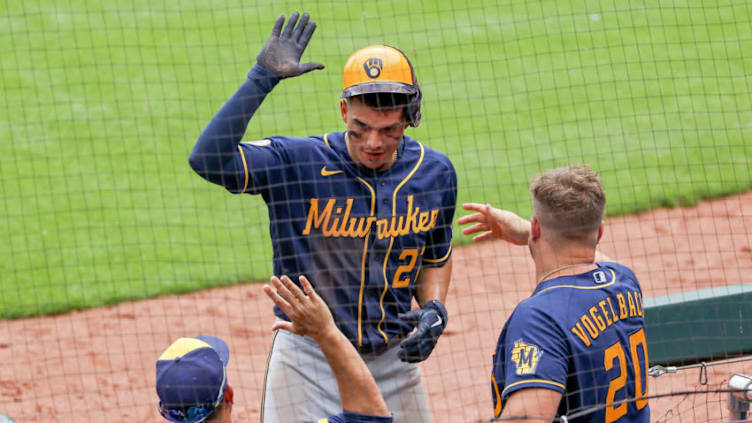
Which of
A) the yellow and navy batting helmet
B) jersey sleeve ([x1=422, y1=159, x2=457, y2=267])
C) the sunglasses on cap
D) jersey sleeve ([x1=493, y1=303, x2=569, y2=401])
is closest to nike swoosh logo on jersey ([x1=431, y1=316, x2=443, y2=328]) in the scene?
jersey sleeve ([x1=422, y1=159, x2=457, y2=267])

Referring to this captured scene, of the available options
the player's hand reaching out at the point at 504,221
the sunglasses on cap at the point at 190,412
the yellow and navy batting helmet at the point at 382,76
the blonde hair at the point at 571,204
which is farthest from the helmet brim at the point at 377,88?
the sunglasses on cap at the point at 190,412

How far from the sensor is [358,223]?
138 inches

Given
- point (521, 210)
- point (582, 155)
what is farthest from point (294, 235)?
point (582, 155)

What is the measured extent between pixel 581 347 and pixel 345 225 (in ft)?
3.46

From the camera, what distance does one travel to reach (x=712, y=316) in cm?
525

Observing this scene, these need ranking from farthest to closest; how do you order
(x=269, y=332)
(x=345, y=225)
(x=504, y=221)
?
(x=269, y=332), (x=504, y=221), (x=345, y=225)

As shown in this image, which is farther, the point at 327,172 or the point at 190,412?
the point at 327,172

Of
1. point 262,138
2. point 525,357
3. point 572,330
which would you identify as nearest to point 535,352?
point 525,357

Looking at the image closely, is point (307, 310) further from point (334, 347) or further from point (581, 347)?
point (581, 347)

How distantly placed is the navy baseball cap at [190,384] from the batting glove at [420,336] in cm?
86

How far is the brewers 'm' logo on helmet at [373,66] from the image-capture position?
3.40 m

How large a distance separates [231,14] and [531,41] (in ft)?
10.3

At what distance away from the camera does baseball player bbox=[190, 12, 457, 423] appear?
11.1 ft

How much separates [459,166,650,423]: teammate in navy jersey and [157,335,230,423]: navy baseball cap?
85 cm
